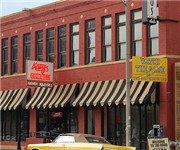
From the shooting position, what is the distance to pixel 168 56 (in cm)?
2633

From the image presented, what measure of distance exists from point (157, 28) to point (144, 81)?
2996mm

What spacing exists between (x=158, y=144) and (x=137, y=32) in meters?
10.9

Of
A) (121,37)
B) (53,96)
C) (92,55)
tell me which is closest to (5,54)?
(53,96)

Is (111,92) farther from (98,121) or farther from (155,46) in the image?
(155,46)

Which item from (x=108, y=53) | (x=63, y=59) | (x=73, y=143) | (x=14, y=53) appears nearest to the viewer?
(x=73, y=143)

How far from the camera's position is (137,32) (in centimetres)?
2820

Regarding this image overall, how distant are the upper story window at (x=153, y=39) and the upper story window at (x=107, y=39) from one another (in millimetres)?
3056

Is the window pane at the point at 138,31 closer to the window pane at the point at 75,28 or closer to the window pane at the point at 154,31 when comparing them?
the window pane at the point at 154,31

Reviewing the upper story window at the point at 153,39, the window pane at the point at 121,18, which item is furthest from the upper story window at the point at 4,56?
the upper story window at the point at 153,39

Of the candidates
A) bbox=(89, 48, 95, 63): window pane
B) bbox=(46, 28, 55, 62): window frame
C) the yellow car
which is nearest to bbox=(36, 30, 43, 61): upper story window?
bbox=(46, 28, 55, 62): window frame

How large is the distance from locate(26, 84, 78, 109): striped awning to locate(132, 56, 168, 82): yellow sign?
23.8 feet

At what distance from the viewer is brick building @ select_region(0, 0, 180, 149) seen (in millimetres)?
26547

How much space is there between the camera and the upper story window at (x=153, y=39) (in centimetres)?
2712

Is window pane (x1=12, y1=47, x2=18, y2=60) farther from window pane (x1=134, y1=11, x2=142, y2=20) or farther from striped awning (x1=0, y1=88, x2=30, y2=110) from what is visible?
window pane (x1=134, y1=11, x2=142, y2=20)
